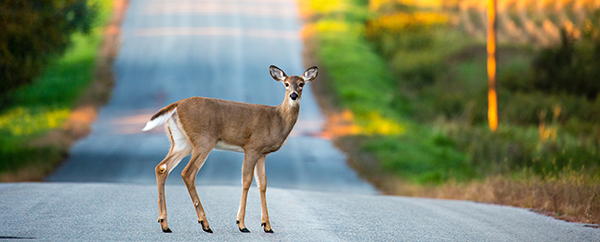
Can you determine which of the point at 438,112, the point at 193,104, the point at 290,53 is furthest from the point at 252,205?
the point at 290,53

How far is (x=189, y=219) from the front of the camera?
30.0 ft

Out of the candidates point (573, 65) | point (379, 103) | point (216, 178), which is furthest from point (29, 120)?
point (573, 65)

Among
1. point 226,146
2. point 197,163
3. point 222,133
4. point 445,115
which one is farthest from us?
point 445,115

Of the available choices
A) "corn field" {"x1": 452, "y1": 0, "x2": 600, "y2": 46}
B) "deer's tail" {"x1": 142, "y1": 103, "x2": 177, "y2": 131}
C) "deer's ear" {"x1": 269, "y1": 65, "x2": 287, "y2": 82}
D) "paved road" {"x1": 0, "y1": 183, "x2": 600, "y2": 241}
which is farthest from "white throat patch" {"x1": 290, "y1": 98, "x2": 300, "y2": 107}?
"corn field" {"x1": 452, "y1": 0, "x2": 600, "y2": 46}

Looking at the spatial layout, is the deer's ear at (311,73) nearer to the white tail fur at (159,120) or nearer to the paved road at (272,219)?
the white tail fur at (159,120)

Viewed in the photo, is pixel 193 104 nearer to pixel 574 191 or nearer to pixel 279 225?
pixel 279 225

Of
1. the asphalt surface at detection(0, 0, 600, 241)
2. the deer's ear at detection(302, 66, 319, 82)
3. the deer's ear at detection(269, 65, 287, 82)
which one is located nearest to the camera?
the deer's ear at detection(269, 65, 287, 82)

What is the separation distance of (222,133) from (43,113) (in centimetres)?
2238

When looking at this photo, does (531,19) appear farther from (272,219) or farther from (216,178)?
(272,219)

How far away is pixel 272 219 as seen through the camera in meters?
9.39

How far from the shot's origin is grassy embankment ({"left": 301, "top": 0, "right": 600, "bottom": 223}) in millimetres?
14703

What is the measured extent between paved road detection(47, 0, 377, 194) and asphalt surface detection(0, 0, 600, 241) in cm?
6

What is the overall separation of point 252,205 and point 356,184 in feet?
32.7

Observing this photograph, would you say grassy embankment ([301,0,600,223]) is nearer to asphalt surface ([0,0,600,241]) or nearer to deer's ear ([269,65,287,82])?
asphalt surface ([0,0,600,241])
